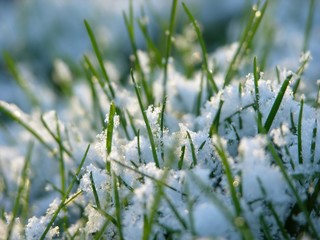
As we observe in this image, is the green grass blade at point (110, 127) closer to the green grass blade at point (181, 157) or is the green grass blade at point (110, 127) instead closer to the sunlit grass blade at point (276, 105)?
the green grass blade at point (181, 157)

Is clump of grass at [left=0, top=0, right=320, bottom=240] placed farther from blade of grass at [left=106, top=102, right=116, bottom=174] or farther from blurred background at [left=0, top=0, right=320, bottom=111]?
blurred background at [left=0, top=0, right=320, bottom=111]

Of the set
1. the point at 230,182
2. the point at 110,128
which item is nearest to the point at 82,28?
the point at 110,128

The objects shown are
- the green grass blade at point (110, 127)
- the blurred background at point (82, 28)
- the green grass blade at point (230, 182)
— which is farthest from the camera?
the blurred background at point (82, 28)

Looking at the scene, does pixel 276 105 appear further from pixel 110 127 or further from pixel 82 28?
pixel 82 28

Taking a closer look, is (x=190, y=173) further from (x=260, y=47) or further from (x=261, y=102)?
(x=260, y=47)

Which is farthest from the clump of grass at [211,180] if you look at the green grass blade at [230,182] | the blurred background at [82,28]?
the blurred background at [82,28]

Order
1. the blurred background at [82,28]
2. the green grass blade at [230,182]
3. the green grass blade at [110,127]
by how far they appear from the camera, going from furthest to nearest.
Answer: the blurred background at [82,28] < the green grass blade at [110,127] < the green grass blade at [230,182]

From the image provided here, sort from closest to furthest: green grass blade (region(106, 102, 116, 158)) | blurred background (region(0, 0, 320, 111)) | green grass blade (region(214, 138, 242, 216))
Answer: green grass blade (region(214, 138, 242, 216)), green grass blade (region(106, 102, 116, 158)), blurred background (region(0, 0, 320, 111))

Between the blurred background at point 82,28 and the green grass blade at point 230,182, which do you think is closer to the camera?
the green grass blade at point 230,182

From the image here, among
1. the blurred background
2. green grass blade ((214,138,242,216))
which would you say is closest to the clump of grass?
green grass blade ((214,138,242,216))

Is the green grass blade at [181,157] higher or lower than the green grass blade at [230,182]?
higher

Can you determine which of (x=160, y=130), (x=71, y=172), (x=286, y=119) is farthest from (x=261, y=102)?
(x=71, y=172)
